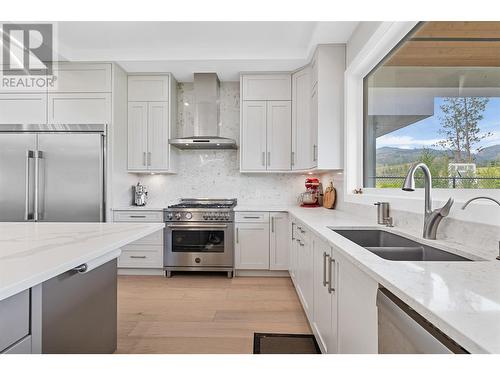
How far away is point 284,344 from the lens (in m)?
2.12

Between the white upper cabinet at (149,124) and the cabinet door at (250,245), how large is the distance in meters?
1.33

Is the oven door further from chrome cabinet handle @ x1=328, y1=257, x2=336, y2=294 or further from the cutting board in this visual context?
chrome cabinet handle @ x1=328, y1=257, x2=336, y2=294

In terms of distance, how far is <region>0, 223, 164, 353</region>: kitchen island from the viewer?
841mm

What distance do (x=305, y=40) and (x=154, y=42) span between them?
175cm

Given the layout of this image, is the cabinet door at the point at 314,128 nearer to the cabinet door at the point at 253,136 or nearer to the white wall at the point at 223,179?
the cabinet door at the point at 253,136

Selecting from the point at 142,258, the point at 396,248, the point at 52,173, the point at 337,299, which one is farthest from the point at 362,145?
the point at 52,173

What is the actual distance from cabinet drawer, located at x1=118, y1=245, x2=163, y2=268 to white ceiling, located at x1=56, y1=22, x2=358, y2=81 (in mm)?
2379

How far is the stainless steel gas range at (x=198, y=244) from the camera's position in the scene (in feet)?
12.1

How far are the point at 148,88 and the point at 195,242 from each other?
7.17ft

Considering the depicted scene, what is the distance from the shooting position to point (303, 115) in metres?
3.77

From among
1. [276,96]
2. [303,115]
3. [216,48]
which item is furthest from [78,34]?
[303,115]

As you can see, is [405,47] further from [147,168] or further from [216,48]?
[147,168]

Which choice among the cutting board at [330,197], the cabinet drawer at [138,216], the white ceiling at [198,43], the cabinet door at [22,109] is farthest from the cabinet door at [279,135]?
the cabinet door at [22,109]

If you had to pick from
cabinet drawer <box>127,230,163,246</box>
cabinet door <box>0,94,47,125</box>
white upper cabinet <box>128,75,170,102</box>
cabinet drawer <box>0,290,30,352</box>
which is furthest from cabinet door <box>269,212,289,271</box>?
cabinet door <box>0,94,47,125</box>
